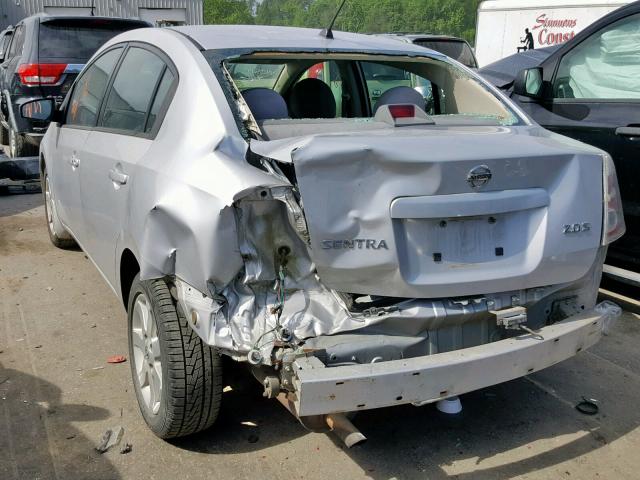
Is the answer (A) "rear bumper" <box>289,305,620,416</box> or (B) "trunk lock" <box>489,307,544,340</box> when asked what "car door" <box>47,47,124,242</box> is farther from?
(B) "trunk lock" <box>489,307,544,340</box>

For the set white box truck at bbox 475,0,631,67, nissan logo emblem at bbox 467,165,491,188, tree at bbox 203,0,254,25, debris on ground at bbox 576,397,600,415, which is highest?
tree at bbox 203,0,254,25

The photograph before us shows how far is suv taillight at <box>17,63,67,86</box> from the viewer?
878 centimetres

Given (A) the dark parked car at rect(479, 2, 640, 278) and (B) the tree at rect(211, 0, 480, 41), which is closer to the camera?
(A) the dark parked car at rect(479, 2, 640, 278)

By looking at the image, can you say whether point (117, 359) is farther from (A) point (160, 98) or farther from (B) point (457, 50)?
(B) point (457, 50)

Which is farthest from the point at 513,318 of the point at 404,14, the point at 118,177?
the point at 404,14

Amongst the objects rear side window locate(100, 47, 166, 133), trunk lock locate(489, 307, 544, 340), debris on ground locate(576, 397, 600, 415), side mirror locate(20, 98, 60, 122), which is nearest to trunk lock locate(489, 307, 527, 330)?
trunk lock locate(489, 307, 544, 340)

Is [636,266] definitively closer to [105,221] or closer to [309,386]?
[309,386]

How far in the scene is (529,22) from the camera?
17.3 meters

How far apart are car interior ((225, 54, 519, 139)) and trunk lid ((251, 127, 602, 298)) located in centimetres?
44

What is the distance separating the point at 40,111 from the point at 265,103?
2.07 meters

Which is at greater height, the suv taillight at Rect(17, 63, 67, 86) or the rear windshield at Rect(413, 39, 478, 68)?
the rear windshield at Rect(413, 39, 478, 68)

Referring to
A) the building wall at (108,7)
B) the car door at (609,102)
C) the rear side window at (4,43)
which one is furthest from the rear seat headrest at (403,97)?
the building wall at (108,7)

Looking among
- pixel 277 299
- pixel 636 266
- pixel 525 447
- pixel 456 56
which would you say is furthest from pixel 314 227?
pixel 456 56

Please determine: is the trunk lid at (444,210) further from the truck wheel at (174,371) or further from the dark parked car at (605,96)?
Answer: the dark parked car at (605,96)
